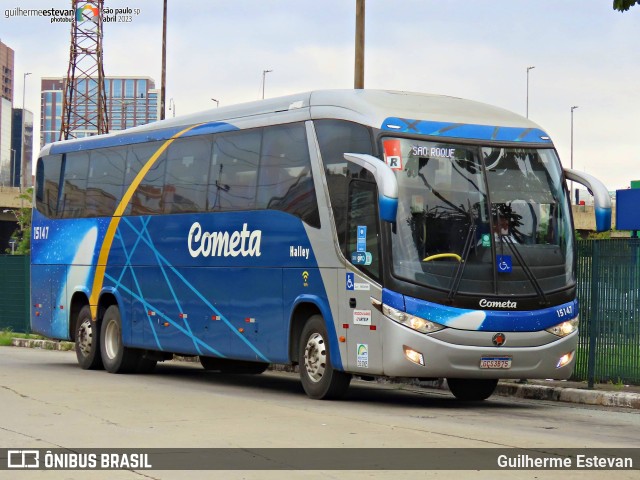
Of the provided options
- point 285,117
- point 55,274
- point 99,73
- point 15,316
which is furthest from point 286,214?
point 99,73

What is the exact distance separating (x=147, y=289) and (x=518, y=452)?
35.7 ft

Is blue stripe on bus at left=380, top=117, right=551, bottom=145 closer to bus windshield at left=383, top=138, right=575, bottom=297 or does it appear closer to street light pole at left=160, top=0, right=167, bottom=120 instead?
bus windshield at left=383, top=138, right=575, bottom=297

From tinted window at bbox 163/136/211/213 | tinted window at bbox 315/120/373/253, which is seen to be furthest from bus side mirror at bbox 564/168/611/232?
tinted window at bbox 163/136/211/213

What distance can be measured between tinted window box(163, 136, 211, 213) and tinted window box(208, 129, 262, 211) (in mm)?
266

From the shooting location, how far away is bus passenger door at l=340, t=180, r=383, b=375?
50.4 ft

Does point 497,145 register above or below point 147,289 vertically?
above

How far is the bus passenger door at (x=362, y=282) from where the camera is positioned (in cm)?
1536

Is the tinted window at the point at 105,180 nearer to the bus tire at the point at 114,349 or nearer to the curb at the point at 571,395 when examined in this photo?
the bus tire at the point at 114,349

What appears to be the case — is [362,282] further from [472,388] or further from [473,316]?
[472,388]

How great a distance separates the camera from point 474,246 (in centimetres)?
1532

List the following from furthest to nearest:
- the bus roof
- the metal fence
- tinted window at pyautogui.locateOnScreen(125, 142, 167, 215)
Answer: tinted window at pyautogui.locateOnScreen(125, 142, 167, 215) → the metal fence → the bus roof

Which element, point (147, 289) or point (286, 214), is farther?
point (147, 289)

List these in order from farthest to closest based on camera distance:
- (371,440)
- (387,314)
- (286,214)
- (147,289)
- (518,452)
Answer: (147,289) < (286,214) < (387,314) < (371,440) < (518,452)

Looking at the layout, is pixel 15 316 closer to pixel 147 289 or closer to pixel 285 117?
pixel 147 289
